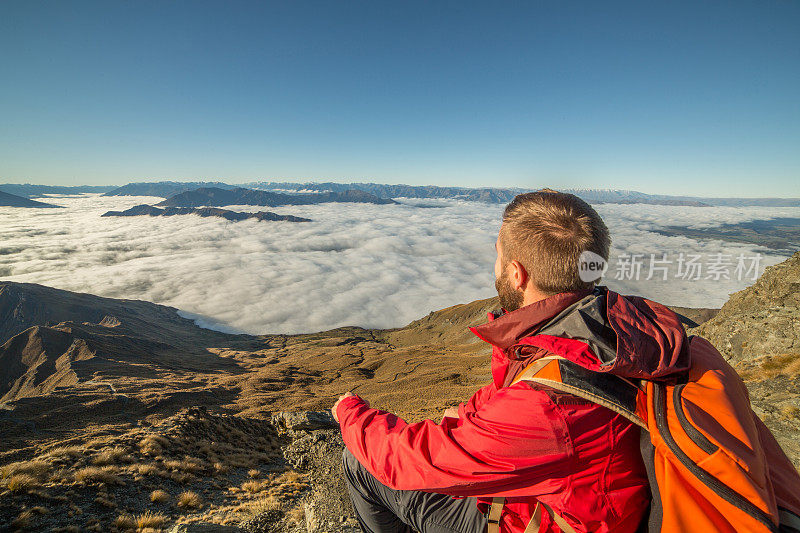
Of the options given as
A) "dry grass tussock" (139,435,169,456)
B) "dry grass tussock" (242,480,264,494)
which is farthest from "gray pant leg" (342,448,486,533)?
"dry grass tussock" (139,435,169,456)

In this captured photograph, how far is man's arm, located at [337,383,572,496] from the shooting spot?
1.55 m

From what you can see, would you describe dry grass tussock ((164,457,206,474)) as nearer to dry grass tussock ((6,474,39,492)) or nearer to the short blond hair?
dry grass tussock ((6,474,39,492))

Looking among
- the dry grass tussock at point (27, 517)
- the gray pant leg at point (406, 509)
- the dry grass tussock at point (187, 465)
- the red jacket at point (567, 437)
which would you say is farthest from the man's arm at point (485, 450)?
the dry grass tussock at point (187, 465)

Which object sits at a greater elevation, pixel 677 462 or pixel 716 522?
pixel 677 462

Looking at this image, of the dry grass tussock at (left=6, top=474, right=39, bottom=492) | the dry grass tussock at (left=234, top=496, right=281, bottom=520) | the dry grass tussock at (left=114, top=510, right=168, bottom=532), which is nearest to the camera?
the dry grass tussock at (left=114, top=510, right=168, bottom=532)

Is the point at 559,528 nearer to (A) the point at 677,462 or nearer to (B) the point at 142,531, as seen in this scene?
(A) the point at 677,462

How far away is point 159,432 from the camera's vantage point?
10.0 metres

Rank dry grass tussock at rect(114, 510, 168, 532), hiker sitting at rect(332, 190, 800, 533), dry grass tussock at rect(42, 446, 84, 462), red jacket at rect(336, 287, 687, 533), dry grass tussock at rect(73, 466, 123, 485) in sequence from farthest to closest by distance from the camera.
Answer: dry grass tussock at rect(42, 446, 84, 462) < dry grass tussock at rect(73, 466, 123, 485) < dry grass tussock at rect(114, 510, 168, 532) < red jacket at rect(336, 287, 687, 533) < hiker sitting at rect(332, 190, 800, 533)

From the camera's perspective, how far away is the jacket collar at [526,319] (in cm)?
188

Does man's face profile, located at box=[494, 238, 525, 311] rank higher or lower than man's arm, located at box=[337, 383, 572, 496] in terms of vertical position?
higher

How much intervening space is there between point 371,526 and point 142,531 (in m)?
4.83

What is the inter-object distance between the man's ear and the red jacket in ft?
0.67

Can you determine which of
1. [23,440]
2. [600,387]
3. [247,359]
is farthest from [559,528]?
[247,359]

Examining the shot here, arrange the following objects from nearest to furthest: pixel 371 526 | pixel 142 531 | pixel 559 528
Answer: pixel 559 528
pixel 371 526
pixel 142 531
